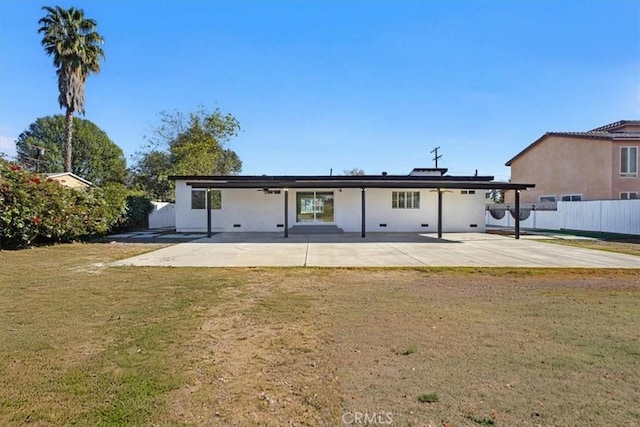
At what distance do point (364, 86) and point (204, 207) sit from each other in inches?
430

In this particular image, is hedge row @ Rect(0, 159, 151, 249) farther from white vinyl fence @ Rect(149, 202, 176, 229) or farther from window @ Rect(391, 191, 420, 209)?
window @ Rect(391, 191, 420, 209)

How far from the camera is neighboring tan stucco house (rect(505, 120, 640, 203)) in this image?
23.8 m

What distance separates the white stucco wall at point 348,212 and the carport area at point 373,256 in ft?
18.6

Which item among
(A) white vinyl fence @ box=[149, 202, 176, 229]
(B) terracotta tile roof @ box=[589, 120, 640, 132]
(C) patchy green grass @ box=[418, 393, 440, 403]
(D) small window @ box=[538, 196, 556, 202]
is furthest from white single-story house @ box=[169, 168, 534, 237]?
(C) patchy green grass @ box=[418, 393, 440, 403]

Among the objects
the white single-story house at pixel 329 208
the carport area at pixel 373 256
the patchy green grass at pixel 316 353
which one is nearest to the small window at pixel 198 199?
the white single-story house at pixel 329 208

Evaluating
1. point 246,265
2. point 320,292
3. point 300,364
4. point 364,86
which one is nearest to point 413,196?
point 364,86

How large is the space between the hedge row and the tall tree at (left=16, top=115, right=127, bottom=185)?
1250 inches

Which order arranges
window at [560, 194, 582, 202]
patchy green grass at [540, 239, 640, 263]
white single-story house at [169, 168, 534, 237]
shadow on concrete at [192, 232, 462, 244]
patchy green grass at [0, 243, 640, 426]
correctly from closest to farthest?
patchy green grass at [0, 243, 640, 426], patchy green grass at [540, 239, 640, 263], shadow on concrete at [192, 232, 462, 244], white single-story house at [169, 168, 534, 237], window at [560, 194, 582, 202]

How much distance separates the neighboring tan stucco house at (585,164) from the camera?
78.2 ft

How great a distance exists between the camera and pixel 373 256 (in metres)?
11.0

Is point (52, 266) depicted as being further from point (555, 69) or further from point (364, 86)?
point (555, 69)

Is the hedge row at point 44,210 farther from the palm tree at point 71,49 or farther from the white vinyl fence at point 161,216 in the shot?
the palm tree at point 71,49

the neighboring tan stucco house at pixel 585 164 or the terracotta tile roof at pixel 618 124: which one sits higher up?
the terracotta tile roof at pixel 618 124

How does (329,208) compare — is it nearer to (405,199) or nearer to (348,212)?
(348,212)
